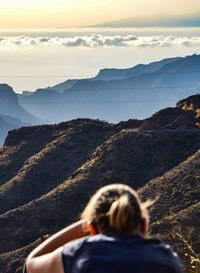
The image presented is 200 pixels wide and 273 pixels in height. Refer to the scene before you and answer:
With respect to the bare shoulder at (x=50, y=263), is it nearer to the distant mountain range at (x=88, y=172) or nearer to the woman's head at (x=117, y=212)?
the woman's head at (x=117, y=212)

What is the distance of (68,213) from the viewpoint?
143 ft

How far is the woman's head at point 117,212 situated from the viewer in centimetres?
390

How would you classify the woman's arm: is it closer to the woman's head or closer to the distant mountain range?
the woman's head

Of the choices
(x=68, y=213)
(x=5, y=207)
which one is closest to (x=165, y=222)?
(x=68, y=213)

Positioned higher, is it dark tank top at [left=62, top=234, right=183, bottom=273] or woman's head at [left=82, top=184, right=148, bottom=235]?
woman's head at [left=82, top=184, right=148, bottom=235]

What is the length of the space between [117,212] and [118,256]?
0.27m

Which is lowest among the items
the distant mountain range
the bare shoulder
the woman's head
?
the distant mountain range

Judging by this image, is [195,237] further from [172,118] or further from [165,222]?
[172,118]

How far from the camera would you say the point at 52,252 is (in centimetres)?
401

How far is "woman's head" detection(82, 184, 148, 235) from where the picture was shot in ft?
12.8

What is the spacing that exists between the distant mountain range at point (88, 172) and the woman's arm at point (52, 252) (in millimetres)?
26628

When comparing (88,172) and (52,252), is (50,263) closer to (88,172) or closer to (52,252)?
(52,252)

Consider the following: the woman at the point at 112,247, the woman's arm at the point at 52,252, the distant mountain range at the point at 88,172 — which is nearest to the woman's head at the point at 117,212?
the woman at the point at 112,247

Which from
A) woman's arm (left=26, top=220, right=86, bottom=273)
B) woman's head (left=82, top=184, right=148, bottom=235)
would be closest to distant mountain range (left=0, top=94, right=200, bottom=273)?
woman's arm (left=26, top=220, right=86, bottom=273)
